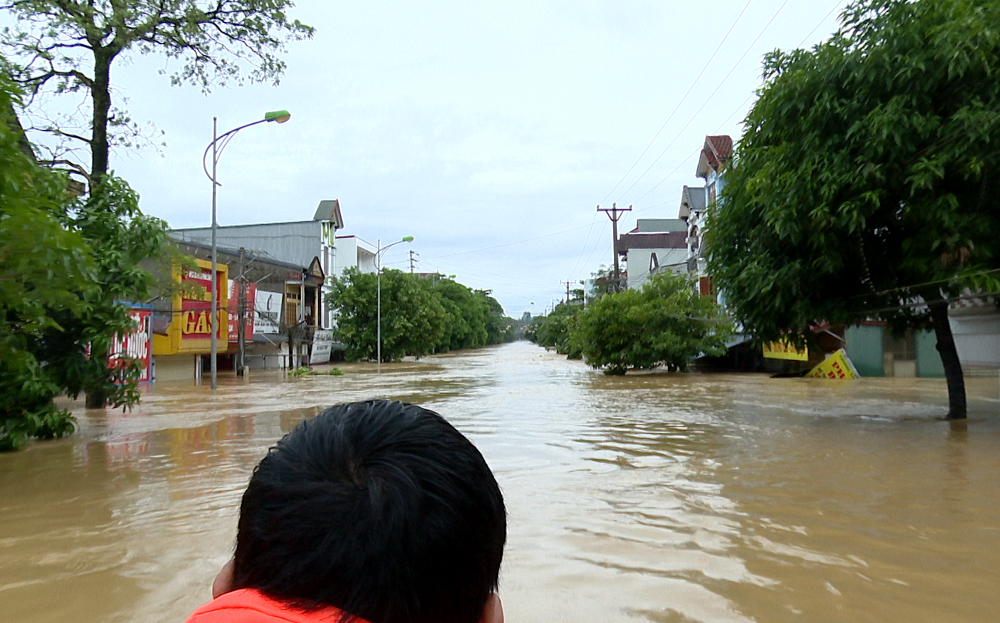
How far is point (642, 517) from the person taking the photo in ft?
18.7

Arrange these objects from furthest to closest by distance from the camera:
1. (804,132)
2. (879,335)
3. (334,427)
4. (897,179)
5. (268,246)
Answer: (268,246), (879,335), (804,132), (897,179), (334,427)

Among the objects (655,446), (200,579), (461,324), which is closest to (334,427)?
(200,579)

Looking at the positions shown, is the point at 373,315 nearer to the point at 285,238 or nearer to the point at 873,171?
the point at 285,238

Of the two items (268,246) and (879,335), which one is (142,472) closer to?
(879,335)

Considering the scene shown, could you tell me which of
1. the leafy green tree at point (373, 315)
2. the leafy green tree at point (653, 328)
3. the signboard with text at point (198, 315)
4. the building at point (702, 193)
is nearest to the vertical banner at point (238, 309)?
the signboard with text at point (198, 315)

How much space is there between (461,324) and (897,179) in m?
71.9

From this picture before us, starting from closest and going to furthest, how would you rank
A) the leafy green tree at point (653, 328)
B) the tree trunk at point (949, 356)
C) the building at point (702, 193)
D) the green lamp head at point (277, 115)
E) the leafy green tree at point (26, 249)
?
1. the leafy green tree at point (26, 249)
2. the tree trunk at point (949, 356)
3. the green lamp head at point (277, 115)
4. the leafy green tree at point (653, 328)
5. the building at point (702, 193)

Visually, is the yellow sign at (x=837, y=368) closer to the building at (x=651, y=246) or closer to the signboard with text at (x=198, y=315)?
the signboard with text at (x=198, y=315)

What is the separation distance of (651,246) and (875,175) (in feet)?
200

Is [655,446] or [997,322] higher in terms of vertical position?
[997,322]

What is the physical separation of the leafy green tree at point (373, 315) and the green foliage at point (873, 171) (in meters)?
36.1

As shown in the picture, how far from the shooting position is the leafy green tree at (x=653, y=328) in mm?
27156

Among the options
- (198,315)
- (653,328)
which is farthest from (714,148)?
(198,315)

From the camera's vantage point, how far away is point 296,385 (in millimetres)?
24984
